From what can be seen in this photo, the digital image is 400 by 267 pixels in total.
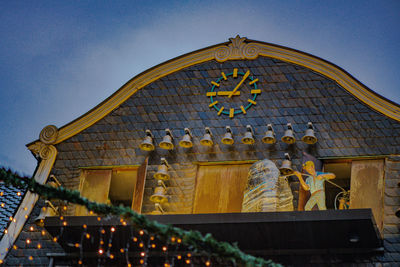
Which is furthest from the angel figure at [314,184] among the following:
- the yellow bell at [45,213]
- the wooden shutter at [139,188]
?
the yellow bell at [45,213]

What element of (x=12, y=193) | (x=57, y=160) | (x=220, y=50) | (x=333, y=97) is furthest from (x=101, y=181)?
(x=333, y=97)

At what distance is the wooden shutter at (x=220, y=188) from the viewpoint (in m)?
19.2

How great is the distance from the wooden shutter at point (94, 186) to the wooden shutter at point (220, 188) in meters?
2.46

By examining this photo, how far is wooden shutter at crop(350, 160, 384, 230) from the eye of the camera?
18.2 meters

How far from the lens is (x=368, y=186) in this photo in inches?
728

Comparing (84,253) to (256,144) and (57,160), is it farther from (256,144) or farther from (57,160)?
(256,144)

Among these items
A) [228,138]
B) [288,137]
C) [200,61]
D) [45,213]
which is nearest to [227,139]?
[228,138]

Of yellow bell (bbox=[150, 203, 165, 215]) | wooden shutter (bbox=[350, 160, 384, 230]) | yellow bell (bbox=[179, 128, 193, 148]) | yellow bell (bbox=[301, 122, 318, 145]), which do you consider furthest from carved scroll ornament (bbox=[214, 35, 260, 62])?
yellow bell (bbox=[150, 203, 165, 215])

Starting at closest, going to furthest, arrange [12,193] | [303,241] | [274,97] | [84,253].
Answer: [303,241] → [84,253] → [274,97] → [12,193]

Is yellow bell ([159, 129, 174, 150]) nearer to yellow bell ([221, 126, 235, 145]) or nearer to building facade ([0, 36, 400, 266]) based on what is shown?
building facade ([0, 36, 400, 266])

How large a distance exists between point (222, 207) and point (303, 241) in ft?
8.13

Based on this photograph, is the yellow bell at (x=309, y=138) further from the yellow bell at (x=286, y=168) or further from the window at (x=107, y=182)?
the window at (x=107, y=182)

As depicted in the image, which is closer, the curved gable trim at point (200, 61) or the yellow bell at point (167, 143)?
the yellow bell at point (167, 143)

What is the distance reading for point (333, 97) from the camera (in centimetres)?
2014
